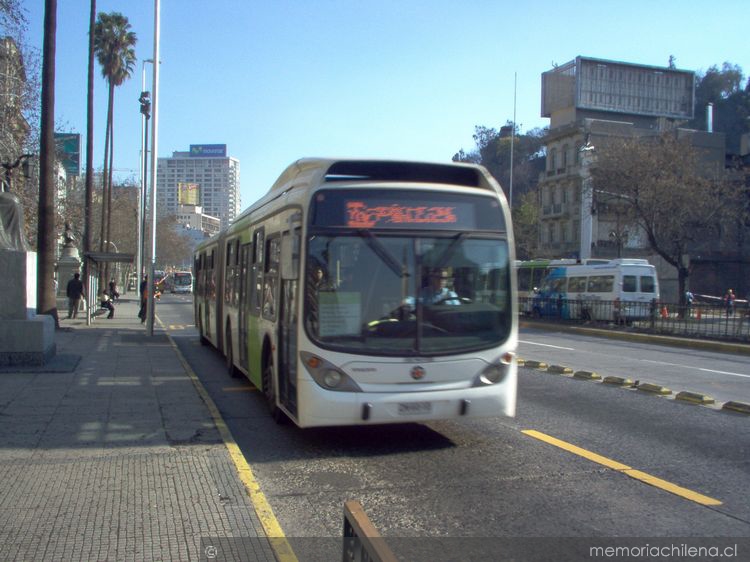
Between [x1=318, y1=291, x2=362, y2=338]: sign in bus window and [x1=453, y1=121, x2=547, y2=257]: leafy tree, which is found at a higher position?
[x1=453, y1=121, x2=547, y2=257]: leafy tree

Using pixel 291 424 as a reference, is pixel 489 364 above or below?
above

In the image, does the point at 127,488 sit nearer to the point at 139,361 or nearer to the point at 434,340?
the point at 434,340

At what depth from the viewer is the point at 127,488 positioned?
19.7 feet

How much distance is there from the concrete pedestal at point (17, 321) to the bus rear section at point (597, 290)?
837 inches

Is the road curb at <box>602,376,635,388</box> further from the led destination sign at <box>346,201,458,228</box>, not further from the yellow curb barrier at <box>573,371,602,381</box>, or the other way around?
the led destination sign at <box>346,201,458,228</box>

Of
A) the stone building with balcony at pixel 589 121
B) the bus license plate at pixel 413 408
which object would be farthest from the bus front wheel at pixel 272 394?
the stone building with balcony at pixel 589 121

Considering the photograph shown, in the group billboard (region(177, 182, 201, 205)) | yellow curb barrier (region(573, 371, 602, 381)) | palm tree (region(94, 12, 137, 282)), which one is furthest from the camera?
billboard (region(177, 182, 201, 205))

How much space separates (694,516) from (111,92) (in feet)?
156

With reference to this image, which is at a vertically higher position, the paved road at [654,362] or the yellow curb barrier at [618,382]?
the yellow curb barrier at [618,382]

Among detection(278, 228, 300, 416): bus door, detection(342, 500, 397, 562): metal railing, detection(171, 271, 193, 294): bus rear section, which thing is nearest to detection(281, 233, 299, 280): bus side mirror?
detection(278, 228, 300, 416): bus door

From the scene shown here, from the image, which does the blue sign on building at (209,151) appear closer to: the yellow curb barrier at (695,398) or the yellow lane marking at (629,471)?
the yellow curb barrier at (695,398)

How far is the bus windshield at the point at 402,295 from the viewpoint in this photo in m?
7.26

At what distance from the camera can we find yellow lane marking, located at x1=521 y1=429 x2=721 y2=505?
6.07 meters

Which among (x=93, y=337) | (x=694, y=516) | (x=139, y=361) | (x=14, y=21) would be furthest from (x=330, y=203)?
(x=93, y=337)
